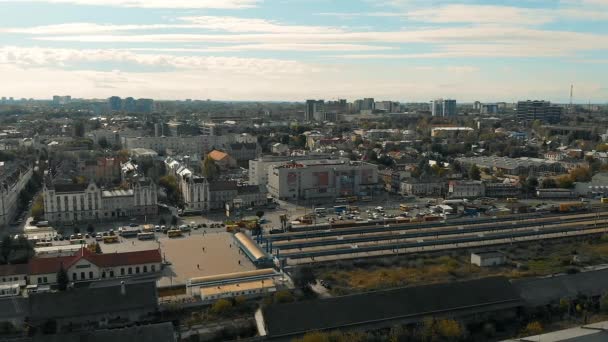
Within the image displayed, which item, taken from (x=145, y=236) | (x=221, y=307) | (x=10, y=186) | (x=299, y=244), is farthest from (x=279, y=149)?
(x=221, y=307)

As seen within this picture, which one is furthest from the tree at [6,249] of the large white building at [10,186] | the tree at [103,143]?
the tree at [103,143]

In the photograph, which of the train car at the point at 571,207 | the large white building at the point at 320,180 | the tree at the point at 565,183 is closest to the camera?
the train car at the point at 571,207

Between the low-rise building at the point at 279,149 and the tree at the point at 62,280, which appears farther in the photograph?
the low-rise building at the point at 279,149

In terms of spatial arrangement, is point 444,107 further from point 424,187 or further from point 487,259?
point 487,259

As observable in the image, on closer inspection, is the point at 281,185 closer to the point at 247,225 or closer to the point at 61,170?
the point at 247,225

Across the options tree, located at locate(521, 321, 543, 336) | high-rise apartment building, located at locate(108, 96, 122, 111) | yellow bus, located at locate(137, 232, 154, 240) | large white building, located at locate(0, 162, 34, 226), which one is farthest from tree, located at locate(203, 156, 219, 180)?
high-rise apartment building, located at locate(108, 96, 122, 111)

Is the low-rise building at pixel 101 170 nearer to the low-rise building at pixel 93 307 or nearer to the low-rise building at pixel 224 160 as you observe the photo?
the low-rise building at pixel 224 160

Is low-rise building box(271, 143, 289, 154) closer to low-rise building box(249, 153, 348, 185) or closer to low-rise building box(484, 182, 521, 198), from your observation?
low-rise building box(249, 153, 348, 185)

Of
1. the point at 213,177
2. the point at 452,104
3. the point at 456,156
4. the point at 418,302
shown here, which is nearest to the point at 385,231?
the point at 418,302
